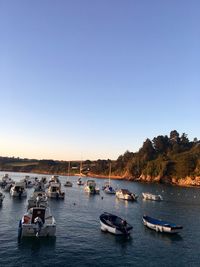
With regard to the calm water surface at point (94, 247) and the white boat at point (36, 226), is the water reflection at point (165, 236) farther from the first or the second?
the white boat at point (36, 226)

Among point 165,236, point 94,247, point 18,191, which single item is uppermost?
→ point 18,191

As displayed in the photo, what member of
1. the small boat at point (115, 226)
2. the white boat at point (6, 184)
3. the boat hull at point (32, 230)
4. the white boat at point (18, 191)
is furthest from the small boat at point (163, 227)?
the white boat at point (6, 184)

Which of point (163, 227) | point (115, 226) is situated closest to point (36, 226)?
point (115, 226)

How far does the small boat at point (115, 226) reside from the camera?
49562 millimetres

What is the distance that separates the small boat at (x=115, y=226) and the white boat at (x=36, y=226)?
10.6 meters

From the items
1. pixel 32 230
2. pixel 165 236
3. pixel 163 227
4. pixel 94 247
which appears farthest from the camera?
pixel 163 227

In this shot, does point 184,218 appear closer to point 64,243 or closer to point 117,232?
point 117,232

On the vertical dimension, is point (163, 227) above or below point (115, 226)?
below

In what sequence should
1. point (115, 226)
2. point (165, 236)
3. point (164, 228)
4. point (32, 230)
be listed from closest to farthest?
point (32, 230) < point (115, 226) < point (165, 236) < point (164, 228)

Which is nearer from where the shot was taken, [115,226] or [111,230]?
[115,226]

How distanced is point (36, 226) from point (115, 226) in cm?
1402

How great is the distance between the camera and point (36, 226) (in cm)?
4453

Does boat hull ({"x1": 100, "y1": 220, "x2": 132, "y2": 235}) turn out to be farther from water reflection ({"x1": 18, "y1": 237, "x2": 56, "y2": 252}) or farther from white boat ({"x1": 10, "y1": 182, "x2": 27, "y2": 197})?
white boat ({"x1": 10, "y1": 182, "x2": 27, "y2": 197})

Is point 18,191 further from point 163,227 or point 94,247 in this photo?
point 94,247
